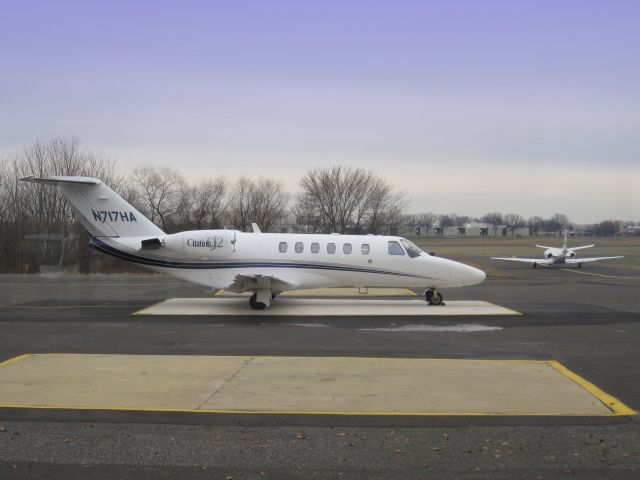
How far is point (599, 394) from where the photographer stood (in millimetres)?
8148

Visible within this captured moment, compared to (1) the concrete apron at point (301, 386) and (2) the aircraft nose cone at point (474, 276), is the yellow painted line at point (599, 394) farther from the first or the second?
(2) the aircraft nose cone at point (474, 276)

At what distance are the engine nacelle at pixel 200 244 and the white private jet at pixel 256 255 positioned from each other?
3 cm

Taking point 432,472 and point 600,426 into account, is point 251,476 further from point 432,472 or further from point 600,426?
point 600,426

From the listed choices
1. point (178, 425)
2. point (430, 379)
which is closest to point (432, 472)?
point (178, 425)

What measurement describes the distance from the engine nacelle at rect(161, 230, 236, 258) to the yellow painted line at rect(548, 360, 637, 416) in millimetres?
10859

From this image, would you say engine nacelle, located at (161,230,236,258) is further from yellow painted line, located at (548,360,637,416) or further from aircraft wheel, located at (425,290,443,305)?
yellow painted line, located at (548,360,637,416)

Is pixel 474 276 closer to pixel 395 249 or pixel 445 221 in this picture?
pixel 395 249

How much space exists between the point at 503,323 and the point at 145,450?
11.5 meters

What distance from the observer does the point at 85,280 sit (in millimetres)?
31328

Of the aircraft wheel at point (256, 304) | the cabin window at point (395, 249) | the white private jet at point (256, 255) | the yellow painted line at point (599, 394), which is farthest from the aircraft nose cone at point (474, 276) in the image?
the yellow painted line at point (599, 394)

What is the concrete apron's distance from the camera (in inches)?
297

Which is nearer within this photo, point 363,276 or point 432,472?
point 432,472

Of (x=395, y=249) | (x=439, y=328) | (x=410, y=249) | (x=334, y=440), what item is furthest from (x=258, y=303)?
(x=334, y=440)

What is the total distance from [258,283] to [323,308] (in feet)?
7.06
